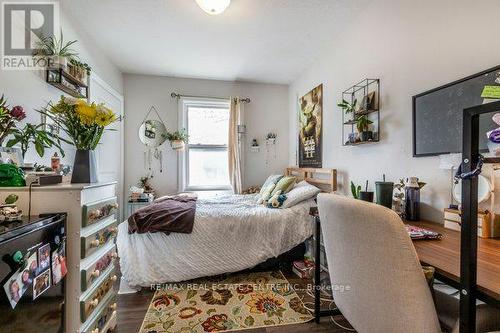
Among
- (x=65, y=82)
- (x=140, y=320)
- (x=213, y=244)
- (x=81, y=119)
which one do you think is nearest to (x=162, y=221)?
(x=213, y=244)

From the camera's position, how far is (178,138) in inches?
151

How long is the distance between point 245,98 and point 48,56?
2.75 m

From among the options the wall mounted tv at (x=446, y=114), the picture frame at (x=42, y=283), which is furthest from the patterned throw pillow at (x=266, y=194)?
the picture frame at (x=42, y=283)

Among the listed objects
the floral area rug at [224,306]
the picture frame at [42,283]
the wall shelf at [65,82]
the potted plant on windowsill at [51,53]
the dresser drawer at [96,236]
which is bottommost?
the floral area rug at [224,306]

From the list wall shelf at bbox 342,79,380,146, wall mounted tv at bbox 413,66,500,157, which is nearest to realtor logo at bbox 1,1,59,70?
wall shelf at bbox 342,79,380,146

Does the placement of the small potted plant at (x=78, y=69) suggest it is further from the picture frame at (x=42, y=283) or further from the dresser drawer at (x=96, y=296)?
the picture frame at (x=42, y=283)

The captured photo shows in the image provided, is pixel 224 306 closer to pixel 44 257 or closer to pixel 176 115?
pixel 44 257

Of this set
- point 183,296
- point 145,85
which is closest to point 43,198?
point 183,296

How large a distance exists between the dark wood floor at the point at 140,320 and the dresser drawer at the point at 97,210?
83cm

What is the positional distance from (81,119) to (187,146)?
104 inches

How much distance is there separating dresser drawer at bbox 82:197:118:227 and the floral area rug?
879mm

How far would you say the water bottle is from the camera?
1.60 metres

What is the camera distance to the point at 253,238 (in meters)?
2.29

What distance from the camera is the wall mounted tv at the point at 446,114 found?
1293 mm
